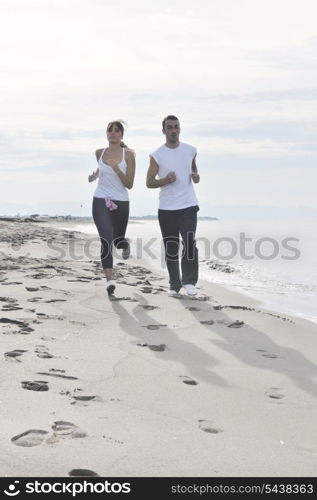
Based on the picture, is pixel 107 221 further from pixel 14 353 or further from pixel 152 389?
pixel 152 389

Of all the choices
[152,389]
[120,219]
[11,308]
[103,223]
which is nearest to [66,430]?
[152,389]

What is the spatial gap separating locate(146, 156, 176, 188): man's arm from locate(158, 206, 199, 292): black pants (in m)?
0.35

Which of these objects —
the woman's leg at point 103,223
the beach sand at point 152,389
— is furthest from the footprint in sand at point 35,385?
the woman's leg at point 103,223

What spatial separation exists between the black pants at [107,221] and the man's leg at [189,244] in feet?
2.12

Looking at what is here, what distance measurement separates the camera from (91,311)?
5082mm

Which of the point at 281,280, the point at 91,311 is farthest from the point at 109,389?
the point at 281,280

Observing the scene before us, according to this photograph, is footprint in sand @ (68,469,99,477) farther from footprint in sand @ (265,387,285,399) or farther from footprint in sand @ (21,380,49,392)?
footprint in sand @ (265,387,285,399)

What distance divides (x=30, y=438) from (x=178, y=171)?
4442mm

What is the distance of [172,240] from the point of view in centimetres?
654

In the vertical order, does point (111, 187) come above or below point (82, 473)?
above

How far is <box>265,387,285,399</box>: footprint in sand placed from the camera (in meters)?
3.01

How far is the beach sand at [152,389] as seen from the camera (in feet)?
7.02

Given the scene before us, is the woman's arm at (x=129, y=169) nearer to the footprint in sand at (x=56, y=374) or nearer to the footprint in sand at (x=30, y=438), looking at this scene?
the footprint in sand at (x=56, y=374)

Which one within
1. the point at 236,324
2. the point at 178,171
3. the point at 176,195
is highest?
the point at 178,171
